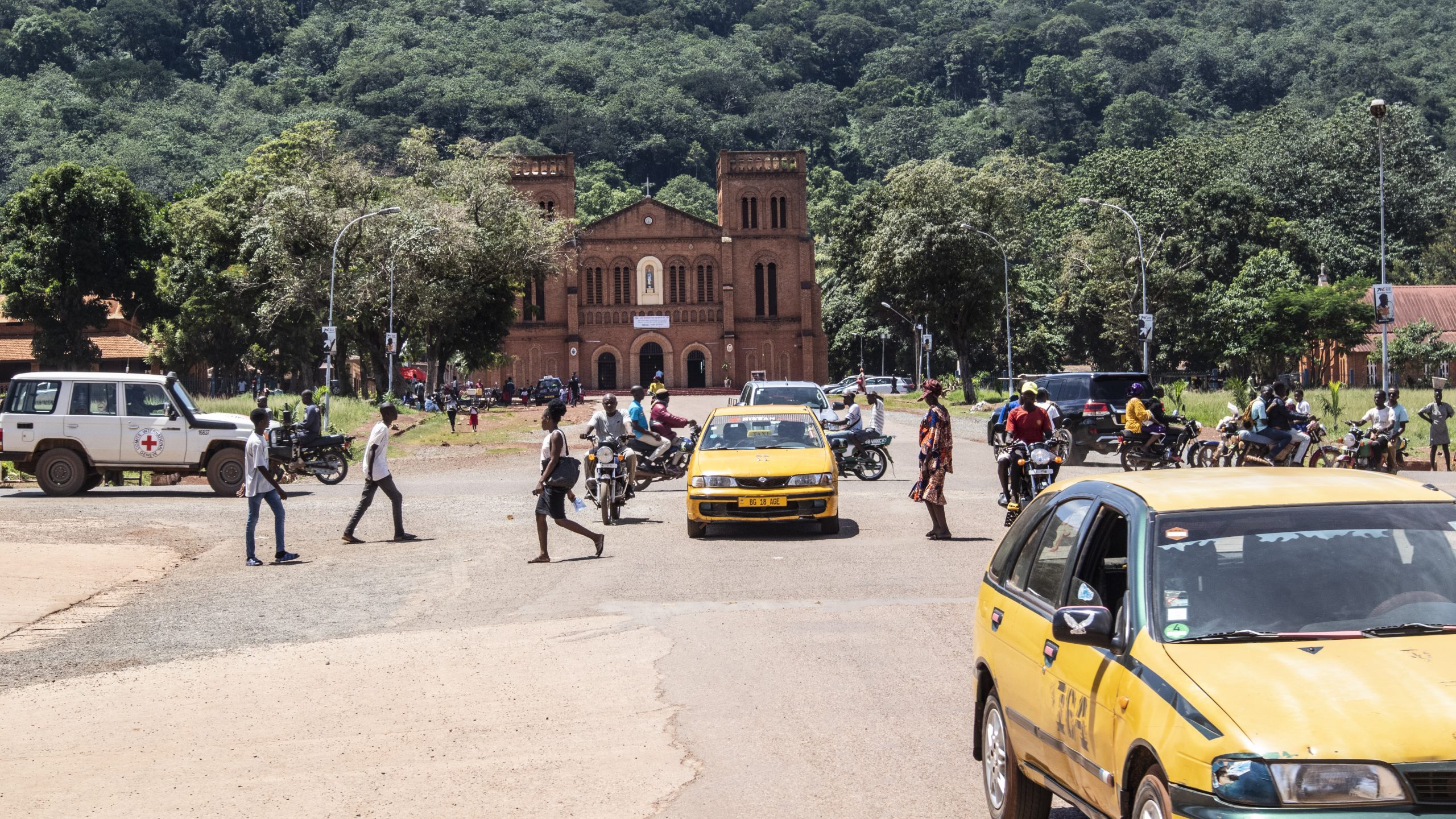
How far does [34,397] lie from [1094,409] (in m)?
18.6

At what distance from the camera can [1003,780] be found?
574cm

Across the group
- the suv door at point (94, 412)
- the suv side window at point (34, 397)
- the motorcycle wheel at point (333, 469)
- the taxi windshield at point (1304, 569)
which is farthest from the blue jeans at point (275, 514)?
the taxi windshield at point (1304, 569)

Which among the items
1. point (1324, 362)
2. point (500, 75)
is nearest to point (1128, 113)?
point (500, 75)

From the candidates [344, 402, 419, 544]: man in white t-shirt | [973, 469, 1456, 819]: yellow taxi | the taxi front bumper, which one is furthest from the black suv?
[973, 469, 1456, 819]: yellow taxi

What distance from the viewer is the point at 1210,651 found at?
14.6 feet

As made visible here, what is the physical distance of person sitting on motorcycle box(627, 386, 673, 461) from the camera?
2258 centimetres

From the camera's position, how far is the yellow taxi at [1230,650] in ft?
12.8

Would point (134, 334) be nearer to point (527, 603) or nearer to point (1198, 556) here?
point (527, 603)

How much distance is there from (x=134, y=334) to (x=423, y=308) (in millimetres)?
28289

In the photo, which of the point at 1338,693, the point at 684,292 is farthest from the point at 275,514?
the point at 684,292

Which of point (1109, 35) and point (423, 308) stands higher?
point (1109, 35)

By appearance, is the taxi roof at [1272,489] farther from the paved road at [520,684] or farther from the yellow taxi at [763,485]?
the yellow taxi at [763,485]

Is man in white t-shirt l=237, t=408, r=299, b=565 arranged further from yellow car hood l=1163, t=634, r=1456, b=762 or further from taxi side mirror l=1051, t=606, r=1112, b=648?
yellow car hood l=1163, t=634, r=1456, b=762

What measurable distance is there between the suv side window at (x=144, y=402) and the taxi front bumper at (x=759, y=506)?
1076cm
